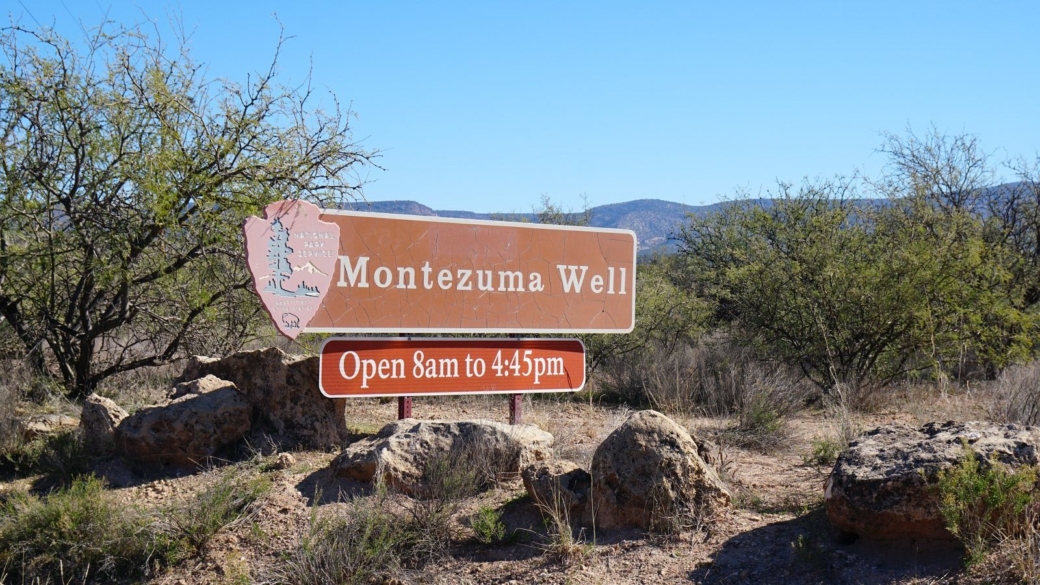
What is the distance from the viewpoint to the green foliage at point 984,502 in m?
4.54

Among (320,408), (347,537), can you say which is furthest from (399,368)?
(347,537)

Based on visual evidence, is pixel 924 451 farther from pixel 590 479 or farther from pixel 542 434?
pixel 542 434

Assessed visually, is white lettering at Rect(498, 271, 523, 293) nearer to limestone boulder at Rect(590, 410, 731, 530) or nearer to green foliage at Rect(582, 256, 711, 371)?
limestone boulder at Rect(590, 410, 731, 530)

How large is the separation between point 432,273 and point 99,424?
9.38 feet

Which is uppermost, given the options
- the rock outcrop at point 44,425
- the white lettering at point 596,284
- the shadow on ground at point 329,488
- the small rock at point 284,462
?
the white lettering at point 596,284

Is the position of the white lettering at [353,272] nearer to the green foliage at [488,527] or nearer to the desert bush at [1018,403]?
the green foliage at [488,527]

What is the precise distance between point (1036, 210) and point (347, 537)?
15.0 m

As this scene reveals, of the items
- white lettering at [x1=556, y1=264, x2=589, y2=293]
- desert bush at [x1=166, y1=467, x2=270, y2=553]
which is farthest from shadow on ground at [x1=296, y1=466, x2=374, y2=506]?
white lettering at [x1=556, y1=264, x2=589, y2=293]

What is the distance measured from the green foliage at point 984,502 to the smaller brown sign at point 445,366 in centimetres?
368

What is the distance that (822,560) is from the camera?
489 cm

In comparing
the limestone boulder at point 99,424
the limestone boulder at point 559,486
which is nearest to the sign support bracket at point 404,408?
the limestone boulder at point 559,486

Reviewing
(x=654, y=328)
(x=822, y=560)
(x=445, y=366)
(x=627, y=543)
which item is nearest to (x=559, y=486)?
(x=627, y=543)

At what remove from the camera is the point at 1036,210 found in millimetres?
16109

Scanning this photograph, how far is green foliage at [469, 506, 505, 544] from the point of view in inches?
215
